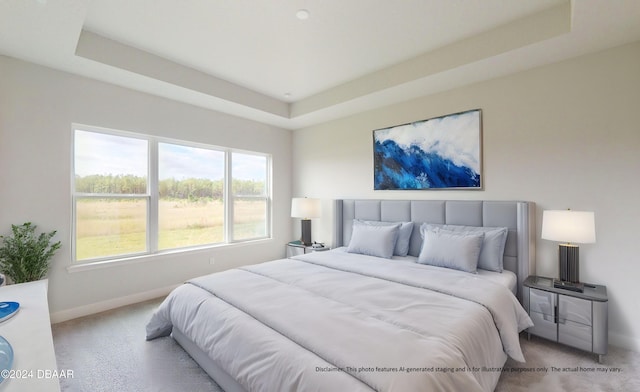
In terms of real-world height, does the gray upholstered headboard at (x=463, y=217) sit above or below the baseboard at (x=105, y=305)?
above

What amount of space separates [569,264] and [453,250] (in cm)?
91

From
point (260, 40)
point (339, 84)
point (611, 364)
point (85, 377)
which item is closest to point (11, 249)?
point (85, 377)

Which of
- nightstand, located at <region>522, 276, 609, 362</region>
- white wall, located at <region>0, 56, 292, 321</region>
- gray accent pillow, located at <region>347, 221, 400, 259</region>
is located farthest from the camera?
gray accent pillow, located at <region>347, 221, 400, 259</region>

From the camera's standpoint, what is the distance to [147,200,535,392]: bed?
1258 mm

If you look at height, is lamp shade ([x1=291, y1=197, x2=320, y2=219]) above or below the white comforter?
above

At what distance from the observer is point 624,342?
7.72 feet

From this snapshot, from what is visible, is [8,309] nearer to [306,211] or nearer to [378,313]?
[378,313]

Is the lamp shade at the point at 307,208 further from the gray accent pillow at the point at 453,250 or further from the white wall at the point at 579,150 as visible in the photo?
the gray accent pillow at the point at 453,250

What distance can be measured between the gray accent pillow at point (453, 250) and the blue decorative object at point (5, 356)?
9.42 ft

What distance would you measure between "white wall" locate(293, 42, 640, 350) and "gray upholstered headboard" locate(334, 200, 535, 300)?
0.15 metres

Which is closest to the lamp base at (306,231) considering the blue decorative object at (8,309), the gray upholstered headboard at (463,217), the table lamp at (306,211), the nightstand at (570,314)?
the table lamp at (306,211)

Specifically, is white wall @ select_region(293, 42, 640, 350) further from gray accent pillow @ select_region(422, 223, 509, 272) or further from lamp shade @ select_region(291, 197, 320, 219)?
lamp shade @ select_region(291, 197, 320, 219)

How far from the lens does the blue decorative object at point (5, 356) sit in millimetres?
925

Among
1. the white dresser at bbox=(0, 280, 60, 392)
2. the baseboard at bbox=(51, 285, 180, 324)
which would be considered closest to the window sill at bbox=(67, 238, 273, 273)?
the baseboard at bbox=(51, 285, 180, 324)
